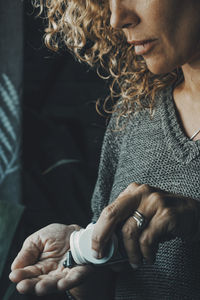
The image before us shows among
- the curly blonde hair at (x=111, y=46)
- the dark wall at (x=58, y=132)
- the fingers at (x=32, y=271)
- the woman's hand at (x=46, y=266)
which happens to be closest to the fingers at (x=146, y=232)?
the woman's hand at (x=46, y=266)

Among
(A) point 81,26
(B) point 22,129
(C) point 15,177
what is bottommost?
(C) point 15,177

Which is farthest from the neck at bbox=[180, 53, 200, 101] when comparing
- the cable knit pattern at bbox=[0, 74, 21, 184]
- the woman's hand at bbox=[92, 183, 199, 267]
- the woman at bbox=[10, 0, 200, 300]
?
the cable knit pattern at bbox=[0, 74, 21, 184]

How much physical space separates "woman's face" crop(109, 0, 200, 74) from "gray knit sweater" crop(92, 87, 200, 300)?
0.18 meters

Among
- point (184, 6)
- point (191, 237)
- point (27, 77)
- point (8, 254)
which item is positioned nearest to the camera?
point (191, 237)

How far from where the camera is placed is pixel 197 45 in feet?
2.92

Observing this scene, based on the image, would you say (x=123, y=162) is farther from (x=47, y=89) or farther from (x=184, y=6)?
(x=47, y=89)

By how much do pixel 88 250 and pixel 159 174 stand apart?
0.33 m

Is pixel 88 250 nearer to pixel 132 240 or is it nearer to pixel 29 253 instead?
pixel 132 240

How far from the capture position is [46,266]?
814 mm

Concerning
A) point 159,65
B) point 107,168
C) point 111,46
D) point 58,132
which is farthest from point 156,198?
point 58,132

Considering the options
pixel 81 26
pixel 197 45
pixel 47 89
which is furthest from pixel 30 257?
pixel 47 89

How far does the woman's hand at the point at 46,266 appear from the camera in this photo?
72 centimetres

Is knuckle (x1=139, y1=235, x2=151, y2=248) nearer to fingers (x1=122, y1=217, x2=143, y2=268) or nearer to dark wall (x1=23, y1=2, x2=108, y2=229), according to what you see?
fingers (x1=122, y1=217, x2=143, y2=268)

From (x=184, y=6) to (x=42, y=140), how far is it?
95 cm
